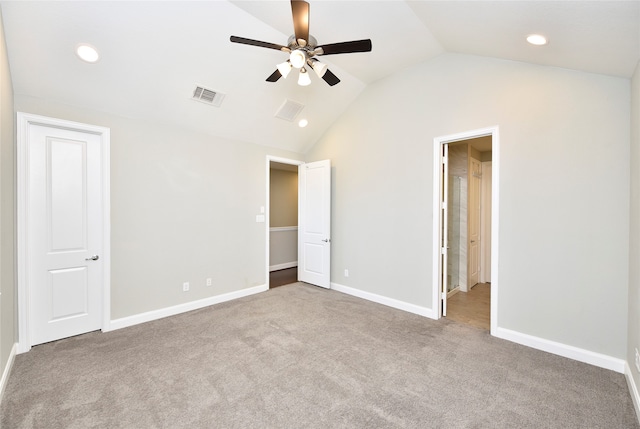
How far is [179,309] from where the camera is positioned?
3887 mm

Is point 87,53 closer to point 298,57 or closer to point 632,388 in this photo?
point 298,57

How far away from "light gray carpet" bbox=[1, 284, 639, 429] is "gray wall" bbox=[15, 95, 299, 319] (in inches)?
25.1

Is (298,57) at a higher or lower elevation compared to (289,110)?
lower

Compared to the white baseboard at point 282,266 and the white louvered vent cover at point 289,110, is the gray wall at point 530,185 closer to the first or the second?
the white louvered vent cover at point 289,110

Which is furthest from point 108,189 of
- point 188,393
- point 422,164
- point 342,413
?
point 422,164

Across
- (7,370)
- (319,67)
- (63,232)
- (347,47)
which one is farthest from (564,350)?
(63,232)

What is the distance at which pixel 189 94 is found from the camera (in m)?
3.48

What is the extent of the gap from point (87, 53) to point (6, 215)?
1.63m

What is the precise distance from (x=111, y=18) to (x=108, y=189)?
1.72 m

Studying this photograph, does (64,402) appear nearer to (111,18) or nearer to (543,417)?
(111,18)

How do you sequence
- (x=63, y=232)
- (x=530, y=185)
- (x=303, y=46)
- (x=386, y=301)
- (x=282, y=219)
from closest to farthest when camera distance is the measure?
(x=303, y=46) → (x=530, y=185) → (x=63, y=232) → (x=386, y=301) → (x=282, y=219)

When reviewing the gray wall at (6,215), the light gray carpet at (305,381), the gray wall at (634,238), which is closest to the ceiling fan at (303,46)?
the gray wall at (6,215)

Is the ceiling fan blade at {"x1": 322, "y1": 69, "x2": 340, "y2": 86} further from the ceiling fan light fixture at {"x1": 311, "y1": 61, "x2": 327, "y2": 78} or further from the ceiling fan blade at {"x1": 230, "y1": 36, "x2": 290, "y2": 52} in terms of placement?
the ceiling fan blade at {"x1": 230, "y1": 36, "x2": 290, "y2": 52}

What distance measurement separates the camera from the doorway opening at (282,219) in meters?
6.88
